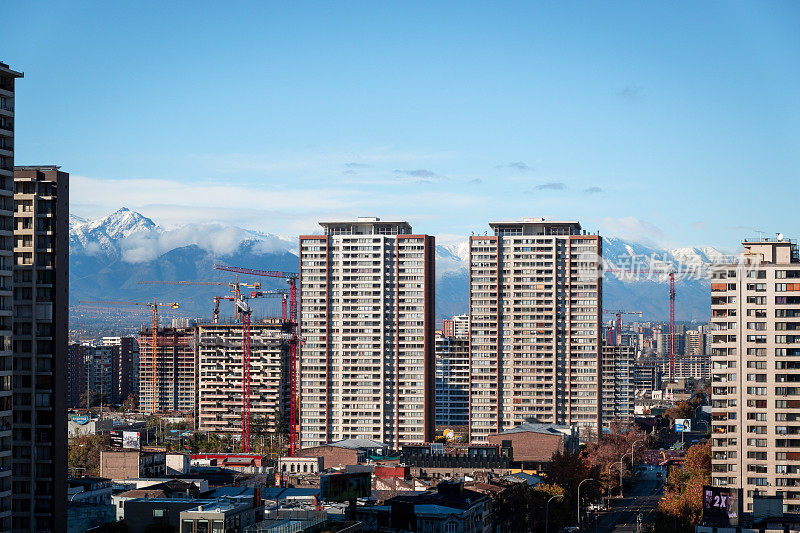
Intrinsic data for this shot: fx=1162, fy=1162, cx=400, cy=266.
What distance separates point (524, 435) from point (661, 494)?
72.0 ft

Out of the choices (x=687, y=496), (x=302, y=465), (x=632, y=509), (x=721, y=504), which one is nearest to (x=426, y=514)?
(x=721, y=504)

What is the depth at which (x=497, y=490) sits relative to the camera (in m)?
123

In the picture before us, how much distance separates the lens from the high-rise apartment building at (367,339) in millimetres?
182875

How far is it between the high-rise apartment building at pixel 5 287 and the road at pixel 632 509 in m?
76.9

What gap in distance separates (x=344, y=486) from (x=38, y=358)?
3235 cm

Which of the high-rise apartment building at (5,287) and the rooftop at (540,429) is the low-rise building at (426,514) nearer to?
the high-rise apartment building at (5,287)

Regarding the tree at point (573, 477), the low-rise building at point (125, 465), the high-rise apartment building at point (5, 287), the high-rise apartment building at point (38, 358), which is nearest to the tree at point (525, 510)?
the tree at point (573, 477)

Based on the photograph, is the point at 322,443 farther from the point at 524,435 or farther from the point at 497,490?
the point at 497,490

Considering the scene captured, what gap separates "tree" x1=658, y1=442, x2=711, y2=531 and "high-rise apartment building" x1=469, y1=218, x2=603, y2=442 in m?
41.4

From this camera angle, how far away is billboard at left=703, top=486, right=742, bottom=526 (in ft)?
310

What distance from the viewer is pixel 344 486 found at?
3944 inches

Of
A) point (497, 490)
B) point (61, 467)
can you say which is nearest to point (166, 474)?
point (497, 490)

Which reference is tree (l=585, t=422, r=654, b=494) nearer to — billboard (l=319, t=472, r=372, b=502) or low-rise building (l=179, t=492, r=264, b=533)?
billboard (l=319, t=472, r=372, b=502)

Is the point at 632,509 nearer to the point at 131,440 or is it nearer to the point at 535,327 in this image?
the point at 535,327
